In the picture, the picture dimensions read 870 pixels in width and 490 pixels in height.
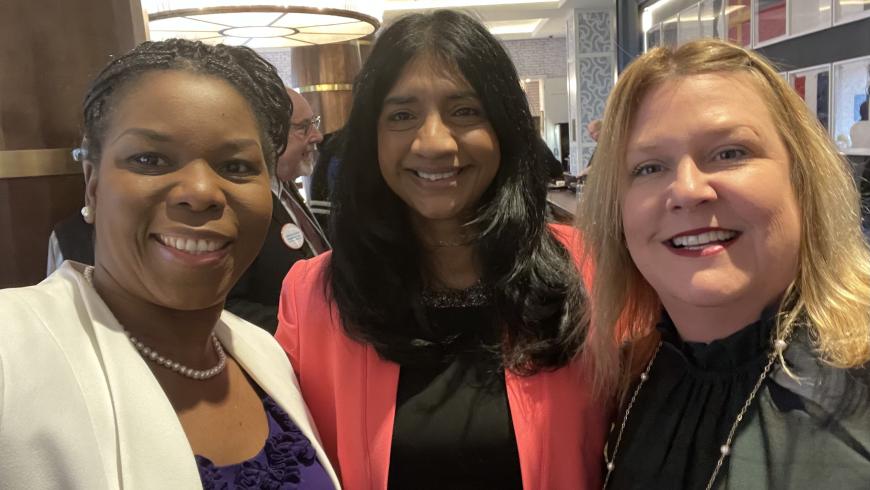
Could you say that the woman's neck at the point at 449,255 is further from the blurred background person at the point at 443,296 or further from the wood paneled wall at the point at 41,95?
the wood paneled wall at the point at 41,95

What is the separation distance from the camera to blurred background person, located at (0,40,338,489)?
2.59 ft

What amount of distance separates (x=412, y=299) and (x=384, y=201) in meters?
0.25

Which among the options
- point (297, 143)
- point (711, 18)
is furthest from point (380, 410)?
point (711, 18)

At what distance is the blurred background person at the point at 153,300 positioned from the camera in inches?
31.0

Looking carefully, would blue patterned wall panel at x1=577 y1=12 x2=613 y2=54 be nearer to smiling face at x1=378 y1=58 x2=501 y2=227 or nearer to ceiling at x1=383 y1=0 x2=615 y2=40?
ceiling at x1=383 y1=0 x2=615 y2=40

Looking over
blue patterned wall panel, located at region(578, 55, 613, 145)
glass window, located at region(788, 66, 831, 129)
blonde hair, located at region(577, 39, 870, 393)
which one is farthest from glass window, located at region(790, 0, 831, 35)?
blue patterned wall panel, located at region(578, 55, 613, 145)

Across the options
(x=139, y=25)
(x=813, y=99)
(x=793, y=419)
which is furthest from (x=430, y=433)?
(x=813, y=99)

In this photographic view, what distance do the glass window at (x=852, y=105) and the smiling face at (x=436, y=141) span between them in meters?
2.09

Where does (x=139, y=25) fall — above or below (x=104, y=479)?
above

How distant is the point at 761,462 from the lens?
0.98m

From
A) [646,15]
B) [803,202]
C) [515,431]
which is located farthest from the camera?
[646,15]

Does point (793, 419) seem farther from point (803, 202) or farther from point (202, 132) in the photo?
point (202, 132)

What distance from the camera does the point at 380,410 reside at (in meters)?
1.39

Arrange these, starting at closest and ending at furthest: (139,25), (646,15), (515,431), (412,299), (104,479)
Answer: (104,479) < (139,25) < (515,431) < (412,299) < (646,15)
